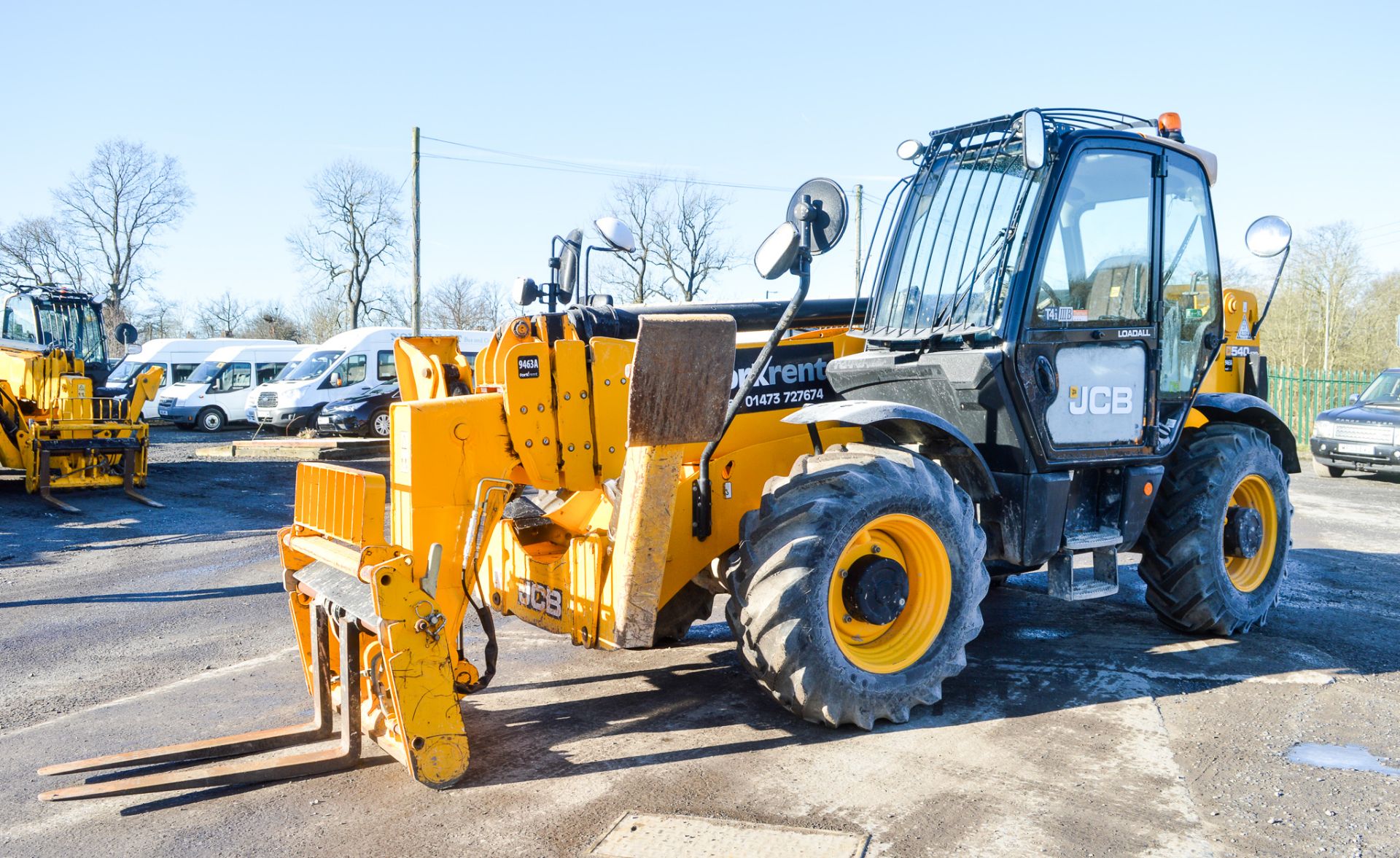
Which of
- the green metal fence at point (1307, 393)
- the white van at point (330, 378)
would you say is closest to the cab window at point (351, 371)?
the white van at point (330, 378)

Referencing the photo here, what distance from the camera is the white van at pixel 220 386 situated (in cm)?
2759

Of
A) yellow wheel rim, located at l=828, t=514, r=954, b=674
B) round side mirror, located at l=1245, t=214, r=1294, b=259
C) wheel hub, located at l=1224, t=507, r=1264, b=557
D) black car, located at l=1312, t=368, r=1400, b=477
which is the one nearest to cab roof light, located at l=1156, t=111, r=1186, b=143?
round side mirror, located at l=1245, t=214, r=1294, b=259

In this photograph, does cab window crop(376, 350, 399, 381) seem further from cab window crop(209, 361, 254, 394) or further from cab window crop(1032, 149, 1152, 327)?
cab window crop(1032, 149, 1152, 327)

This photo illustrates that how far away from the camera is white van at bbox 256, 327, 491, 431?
23344 mm

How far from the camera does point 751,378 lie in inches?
175

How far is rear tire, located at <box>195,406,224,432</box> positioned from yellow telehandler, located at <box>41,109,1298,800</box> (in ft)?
80.4

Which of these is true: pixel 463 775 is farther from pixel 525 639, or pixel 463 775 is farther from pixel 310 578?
pixel 525 639

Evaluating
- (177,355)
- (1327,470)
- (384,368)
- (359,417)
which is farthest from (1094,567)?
(177,355)

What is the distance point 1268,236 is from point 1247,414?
1.09 meters

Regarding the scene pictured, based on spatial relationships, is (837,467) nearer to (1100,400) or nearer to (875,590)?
(875,590)

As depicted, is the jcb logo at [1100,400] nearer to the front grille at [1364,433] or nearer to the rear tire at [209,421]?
the front grille at [1364,433]

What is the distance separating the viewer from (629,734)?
457 centimetres

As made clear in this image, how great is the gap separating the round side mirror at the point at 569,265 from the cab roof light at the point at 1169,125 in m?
3.36

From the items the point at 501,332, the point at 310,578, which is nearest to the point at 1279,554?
the point at 501,332
